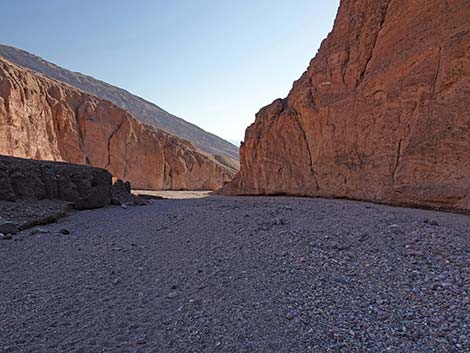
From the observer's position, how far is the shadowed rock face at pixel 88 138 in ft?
77.0

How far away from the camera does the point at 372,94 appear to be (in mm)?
10750

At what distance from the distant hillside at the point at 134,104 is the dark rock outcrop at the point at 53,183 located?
6408 cm

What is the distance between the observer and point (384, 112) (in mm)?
9984

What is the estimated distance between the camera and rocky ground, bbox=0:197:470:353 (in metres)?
2.43

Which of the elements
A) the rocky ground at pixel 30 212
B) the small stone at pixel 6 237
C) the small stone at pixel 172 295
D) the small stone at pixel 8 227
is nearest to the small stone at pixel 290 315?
the small stone at pixel 172 295

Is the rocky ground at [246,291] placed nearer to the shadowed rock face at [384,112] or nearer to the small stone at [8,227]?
the small stone at [8,227]

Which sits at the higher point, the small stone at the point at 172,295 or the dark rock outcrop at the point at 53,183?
the dark rock outcrop at the point at 53,183

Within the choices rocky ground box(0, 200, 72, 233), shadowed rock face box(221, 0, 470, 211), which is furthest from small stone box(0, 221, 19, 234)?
shadowed rock face box(221, 0, 470, 211)

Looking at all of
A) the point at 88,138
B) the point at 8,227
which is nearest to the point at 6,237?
the point at 8,227

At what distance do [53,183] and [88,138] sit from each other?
2694 cm

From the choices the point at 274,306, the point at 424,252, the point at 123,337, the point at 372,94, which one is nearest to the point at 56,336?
the point at 123,337

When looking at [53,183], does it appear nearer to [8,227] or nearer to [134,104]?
[8,227]

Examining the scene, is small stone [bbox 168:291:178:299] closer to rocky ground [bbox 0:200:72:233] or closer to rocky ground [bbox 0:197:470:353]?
rocky ground [bbox 0:197:470:353]

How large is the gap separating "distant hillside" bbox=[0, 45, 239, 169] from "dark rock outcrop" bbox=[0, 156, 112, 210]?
64084 millimetres
